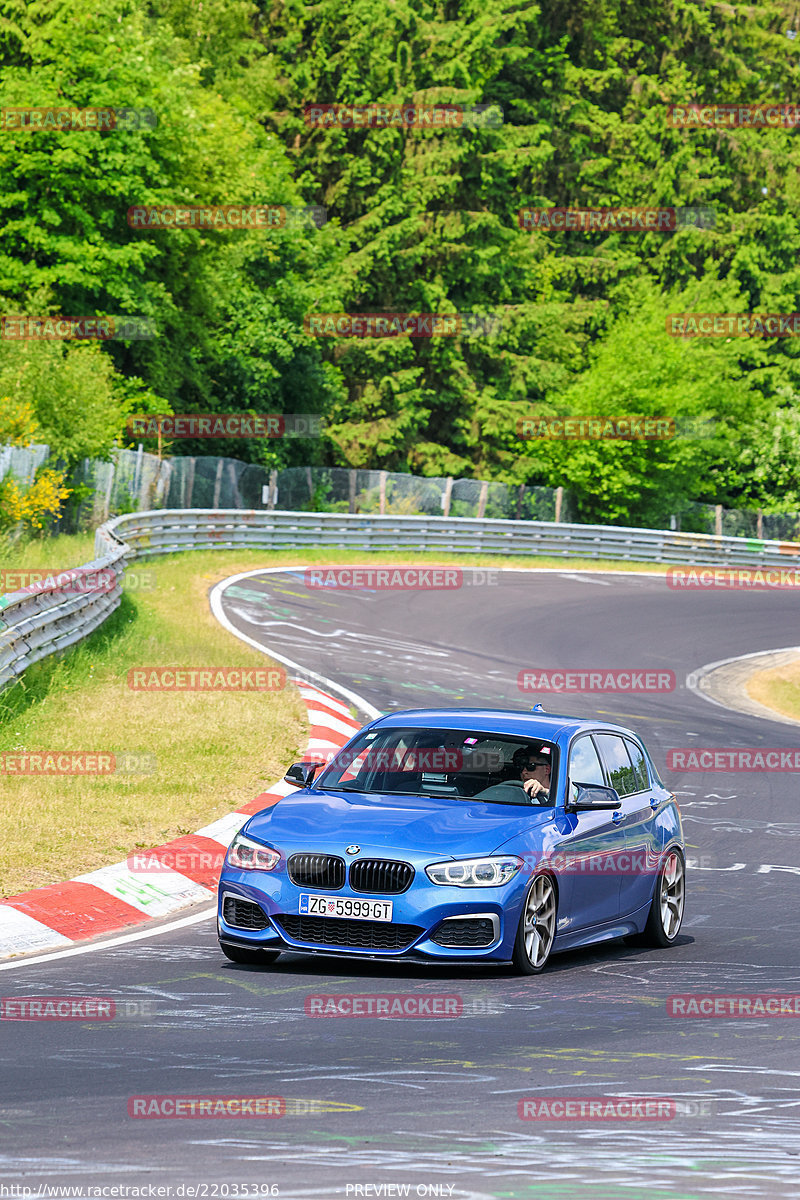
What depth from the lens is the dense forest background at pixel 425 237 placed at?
4834 cm

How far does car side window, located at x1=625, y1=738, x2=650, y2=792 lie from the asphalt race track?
3.25 feet

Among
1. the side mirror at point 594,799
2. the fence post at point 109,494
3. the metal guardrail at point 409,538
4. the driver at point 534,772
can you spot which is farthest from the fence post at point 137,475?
the side mirror at point 594,799

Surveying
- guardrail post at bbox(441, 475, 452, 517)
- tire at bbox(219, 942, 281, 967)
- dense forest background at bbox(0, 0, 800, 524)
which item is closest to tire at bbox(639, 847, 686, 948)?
tire at bbox(219, 942, 281, 967)

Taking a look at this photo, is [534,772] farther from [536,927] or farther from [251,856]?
[251,856]

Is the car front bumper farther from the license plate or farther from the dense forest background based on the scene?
the dense forest background

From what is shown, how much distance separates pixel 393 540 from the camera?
45.1 m

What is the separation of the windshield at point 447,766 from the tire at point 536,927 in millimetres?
650

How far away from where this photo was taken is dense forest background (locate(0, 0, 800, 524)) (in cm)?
4834

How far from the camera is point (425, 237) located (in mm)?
66812

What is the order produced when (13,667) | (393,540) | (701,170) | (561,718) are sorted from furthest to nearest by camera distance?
(701,170) → (393,540) → (13,667) → (561,718)

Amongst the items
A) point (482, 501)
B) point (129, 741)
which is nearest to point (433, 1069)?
point (129, 741)

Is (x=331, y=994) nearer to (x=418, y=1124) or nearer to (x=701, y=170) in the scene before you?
(x=418, y=1124)

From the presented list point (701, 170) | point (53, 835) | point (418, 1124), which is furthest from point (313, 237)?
point (418, 1124)

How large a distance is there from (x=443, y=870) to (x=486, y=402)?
58.8m
